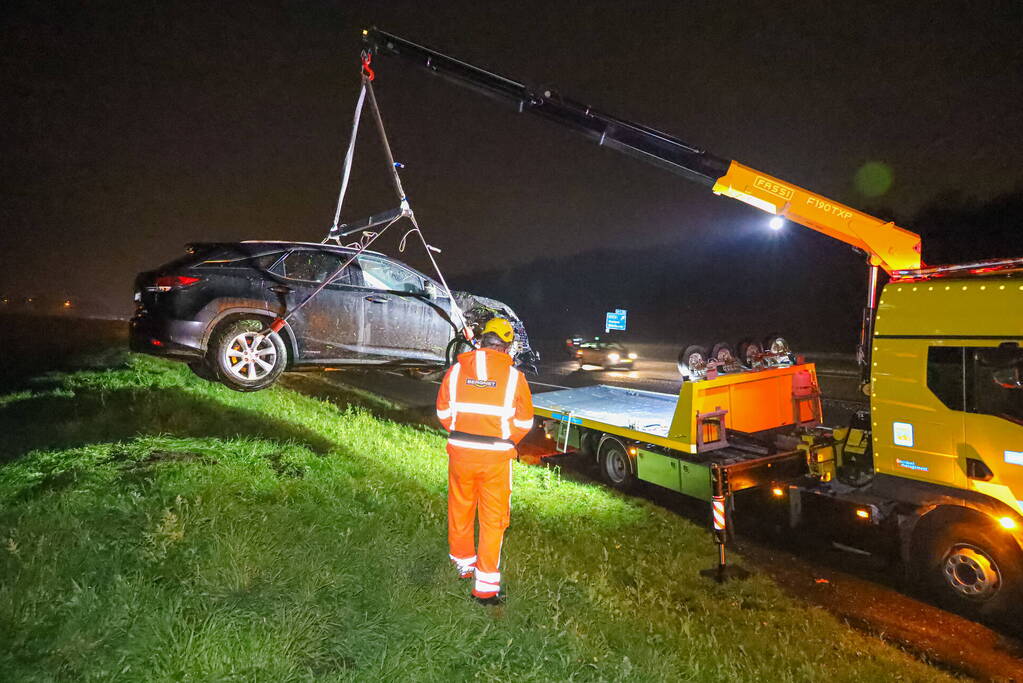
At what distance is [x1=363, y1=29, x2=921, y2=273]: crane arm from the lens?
249 inches

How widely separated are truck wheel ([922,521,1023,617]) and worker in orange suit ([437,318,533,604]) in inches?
153

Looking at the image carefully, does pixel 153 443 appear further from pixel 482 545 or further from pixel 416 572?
pixel 482 545

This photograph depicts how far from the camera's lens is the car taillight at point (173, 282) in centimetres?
545

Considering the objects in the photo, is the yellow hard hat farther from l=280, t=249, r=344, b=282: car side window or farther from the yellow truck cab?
the yellow truck cab

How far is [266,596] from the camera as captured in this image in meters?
3.60

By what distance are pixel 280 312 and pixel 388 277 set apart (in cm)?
118

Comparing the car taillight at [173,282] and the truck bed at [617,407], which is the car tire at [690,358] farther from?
the car taillight at [173,282]

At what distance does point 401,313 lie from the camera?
6.59 metres

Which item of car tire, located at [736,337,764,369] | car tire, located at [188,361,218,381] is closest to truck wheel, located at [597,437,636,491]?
car tire, located at [736,337,764,369]

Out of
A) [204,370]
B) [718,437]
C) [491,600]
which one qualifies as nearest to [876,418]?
[718,437]

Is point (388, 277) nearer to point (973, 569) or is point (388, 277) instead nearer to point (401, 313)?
point (401, 313)

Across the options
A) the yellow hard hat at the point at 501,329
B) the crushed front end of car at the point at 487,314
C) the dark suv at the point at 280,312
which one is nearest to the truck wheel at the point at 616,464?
the crushed front end of car at the point at 487,314

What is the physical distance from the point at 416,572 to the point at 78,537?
212 cm

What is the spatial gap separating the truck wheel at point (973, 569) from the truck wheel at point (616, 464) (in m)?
3.60
